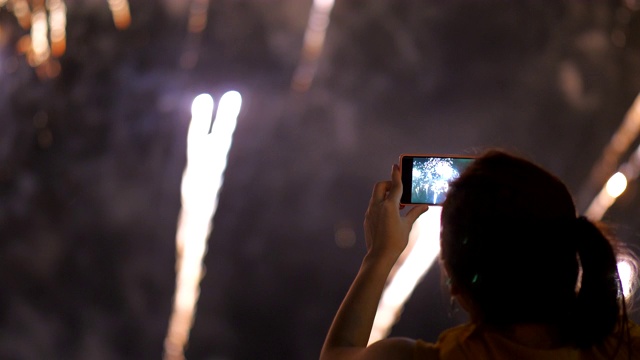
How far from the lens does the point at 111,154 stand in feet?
60.3

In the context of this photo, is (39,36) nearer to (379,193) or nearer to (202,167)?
(202,167)

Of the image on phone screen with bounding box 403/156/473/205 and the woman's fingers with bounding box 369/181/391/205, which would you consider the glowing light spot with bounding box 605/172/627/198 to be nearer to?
the image on phone screen with bounding box 403/156/473/205

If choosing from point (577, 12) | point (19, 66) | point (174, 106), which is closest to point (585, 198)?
point (577, 12)

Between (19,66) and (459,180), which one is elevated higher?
(459,180)

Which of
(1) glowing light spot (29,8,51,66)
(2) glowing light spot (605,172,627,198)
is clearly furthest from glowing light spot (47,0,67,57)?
(2) glowing light spot (605,172,627,198)

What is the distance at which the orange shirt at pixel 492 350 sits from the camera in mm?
1100

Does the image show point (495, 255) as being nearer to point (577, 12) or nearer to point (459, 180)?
point (459, 180)

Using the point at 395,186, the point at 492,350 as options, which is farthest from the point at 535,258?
the point at 395,186

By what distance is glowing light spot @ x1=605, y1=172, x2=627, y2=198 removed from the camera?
12.2m

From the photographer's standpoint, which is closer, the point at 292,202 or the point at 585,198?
the point at 585,198

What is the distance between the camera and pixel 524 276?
111 centimetres

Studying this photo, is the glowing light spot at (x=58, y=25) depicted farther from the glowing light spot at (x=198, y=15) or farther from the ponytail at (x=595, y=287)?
the ponytail at (x=595, y=287)

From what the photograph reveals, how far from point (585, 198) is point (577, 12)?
3628 millimetres

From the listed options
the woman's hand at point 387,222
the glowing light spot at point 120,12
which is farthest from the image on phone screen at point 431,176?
the glowing light spot at point 120,12
